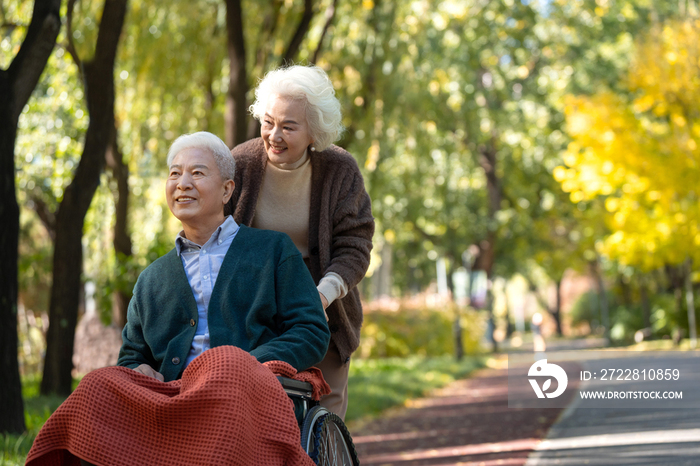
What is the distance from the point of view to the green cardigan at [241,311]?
2.60 m

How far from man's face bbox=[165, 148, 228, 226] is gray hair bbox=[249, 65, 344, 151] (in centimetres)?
45

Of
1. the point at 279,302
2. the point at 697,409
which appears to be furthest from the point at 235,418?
the point at 697,409

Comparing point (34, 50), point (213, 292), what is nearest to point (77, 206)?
point (34, 50)

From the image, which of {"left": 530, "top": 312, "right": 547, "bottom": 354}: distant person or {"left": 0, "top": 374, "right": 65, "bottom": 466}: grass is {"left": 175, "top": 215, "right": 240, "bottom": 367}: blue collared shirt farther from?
{"left": 530, "top": 312, "right": 547, "bottom": 354}: distant person

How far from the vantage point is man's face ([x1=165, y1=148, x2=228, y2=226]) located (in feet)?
9.06

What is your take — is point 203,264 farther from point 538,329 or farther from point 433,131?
point 538,329

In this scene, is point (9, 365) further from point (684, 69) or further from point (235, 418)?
point (684, 69)

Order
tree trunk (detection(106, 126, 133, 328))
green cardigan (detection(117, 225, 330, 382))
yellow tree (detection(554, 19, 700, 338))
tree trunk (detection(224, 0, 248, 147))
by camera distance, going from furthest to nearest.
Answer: yellow tree (detection(554, 19, 700, 338)) < tree trunk (detection(106, 126, 133, 328)) < tree trunk (detection(224, 0, 248, 147)) < green cardigan (detection(117, 225, 330, 382))

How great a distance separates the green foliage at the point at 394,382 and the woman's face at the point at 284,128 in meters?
6.02

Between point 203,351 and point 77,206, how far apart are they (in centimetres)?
495

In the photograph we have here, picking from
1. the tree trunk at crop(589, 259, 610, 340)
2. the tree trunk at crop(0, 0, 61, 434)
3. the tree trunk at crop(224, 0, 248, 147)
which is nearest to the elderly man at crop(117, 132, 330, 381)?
the tree trunk at crop(0, 0, 61, 434)

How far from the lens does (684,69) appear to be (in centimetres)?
1702

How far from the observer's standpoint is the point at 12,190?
5281mm

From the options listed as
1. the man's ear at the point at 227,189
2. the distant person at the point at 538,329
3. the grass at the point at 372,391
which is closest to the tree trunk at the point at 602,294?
the distant person at the point at 538,329
